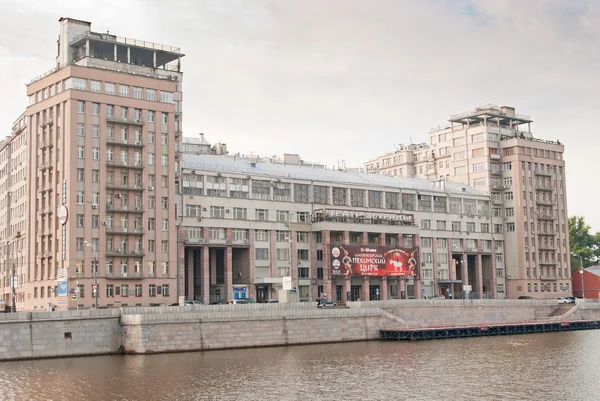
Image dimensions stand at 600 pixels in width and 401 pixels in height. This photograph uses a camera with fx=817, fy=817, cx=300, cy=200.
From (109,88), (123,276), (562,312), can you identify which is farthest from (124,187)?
(562,312)

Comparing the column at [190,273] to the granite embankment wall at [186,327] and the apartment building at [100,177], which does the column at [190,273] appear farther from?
the granite embankment wall at [186,327]

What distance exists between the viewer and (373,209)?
165 m

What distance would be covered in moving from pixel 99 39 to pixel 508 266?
103m

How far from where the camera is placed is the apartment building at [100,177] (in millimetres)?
119812

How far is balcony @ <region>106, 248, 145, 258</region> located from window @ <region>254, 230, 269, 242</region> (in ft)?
88.3

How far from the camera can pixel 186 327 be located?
311 ft

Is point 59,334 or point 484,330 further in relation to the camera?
point 484,330

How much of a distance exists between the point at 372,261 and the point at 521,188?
4781 centimetres

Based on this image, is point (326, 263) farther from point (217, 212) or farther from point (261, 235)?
point (217, 212)

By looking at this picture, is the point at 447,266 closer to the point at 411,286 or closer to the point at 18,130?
the point at 411,286

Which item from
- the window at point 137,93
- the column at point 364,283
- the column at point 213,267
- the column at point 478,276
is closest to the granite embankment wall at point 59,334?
the window at point 137,93

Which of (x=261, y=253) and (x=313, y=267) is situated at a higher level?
(x=261, y=253)

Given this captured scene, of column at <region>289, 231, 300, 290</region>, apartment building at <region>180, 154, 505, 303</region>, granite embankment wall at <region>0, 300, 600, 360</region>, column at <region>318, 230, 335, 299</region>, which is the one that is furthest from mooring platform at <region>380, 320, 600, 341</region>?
column at <region>289, 231, 300, 290</region>

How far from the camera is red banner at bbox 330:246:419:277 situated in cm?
15000
